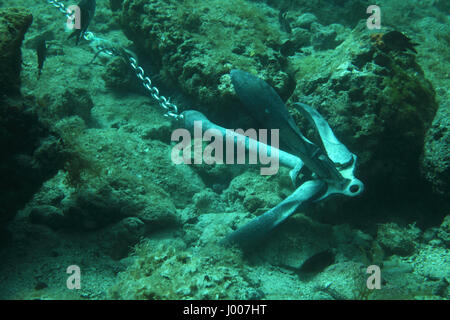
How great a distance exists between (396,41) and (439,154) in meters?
1.82

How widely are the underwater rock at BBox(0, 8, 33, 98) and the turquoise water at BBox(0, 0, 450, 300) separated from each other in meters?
0.02

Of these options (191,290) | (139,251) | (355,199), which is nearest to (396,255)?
(355,199)

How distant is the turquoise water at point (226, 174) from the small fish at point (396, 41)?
3cm

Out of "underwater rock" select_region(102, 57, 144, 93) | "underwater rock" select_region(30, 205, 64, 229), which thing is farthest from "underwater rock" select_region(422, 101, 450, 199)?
"underwater rock" select_region(102, 57, 144, 93)

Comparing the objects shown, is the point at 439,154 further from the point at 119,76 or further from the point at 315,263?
the point at 119,76

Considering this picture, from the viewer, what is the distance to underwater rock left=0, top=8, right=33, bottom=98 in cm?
225

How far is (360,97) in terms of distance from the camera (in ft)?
11.0

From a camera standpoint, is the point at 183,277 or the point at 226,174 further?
the point at 226,174

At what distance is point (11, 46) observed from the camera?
2.30 m

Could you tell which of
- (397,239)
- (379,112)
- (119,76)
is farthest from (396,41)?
(119,76)

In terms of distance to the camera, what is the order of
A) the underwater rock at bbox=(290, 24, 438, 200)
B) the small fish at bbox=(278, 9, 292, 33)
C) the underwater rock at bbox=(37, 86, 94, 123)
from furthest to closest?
the small fish at bbox=(278, 9, 292, 33) < the underwater rock at bbox=(37, 86, 94, 123) < the underwater rock at bbox=(290, 24, 438, 200)

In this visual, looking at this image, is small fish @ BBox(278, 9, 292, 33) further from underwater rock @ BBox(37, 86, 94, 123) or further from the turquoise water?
underwater rock @ BBox(37, 86, 94, 123)

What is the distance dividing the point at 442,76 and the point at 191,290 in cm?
577

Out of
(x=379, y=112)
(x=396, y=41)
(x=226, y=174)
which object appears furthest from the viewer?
(x=226, y=174)
